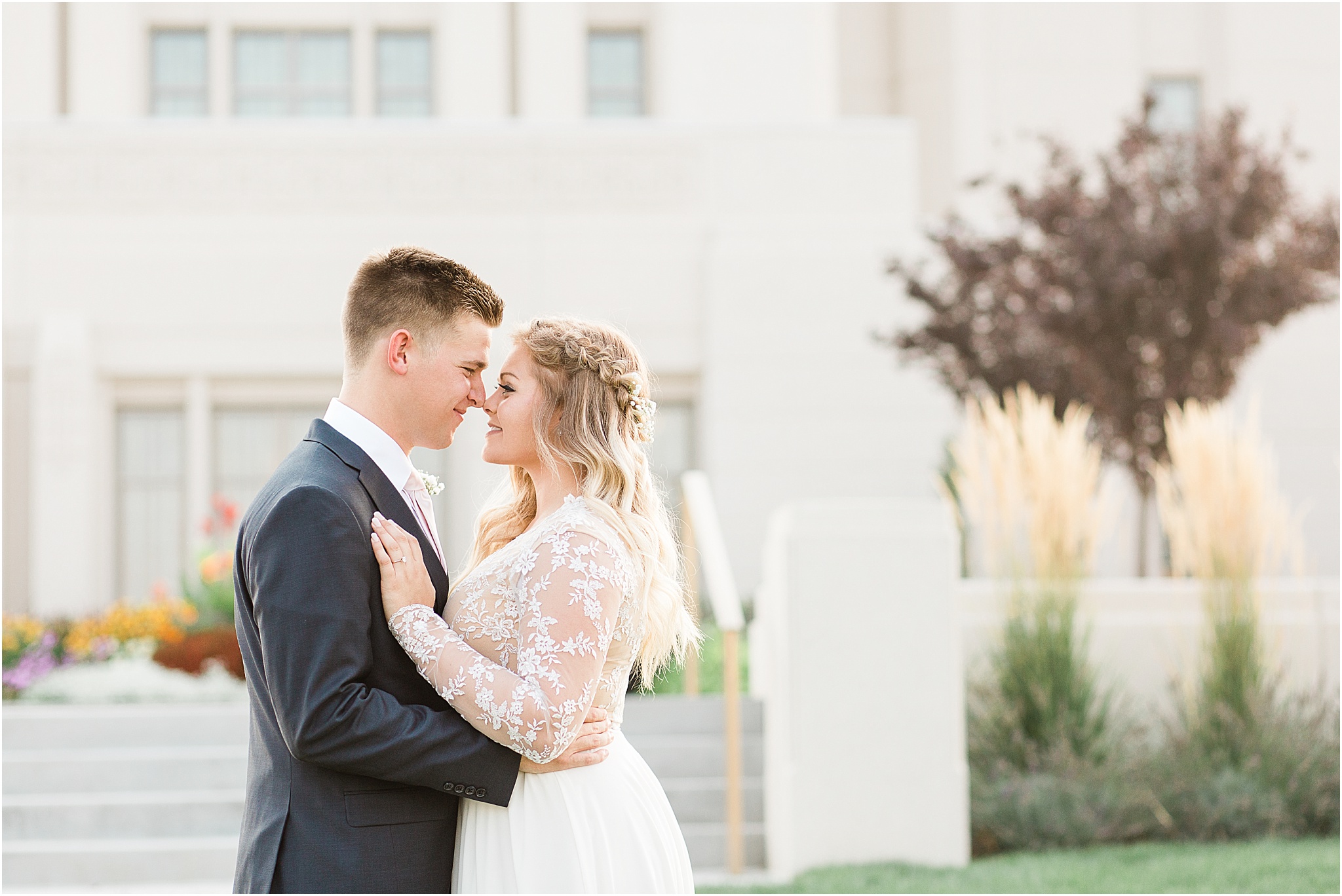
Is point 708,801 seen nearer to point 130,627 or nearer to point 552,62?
point 130,627

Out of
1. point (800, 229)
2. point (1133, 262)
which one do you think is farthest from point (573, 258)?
point (1133, 262)

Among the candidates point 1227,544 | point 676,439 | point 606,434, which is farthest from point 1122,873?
point 676,439

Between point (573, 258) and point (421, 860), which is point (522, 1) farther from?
point (421, 860)

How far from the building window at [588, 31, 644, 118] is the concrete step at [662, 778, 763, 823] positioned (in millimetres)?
9967

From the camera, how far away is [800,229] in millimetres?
13539

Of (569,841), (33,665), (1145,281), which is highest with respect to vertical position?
(1145,281)

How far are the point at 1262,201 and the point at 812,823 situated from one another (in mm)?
7784

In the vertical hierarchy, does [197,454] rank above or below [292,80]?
below

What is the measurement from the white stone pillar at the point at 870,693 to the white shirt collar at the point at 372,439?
3898mm

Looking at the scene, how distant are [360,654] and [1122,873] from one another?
4453 mm

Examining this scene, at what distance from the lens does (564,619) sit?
9.03 feet

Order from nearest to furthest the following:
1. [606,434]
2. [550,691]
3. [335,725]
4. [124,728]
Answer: [335,725]
[550,691]
[606,434]
[124,728]

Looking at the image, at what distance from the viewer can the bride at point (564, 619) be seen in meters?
2.71

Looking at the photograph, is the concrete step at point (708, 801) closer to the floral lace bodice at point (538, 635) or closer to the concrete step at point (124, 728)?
the concrete step at point (124, 728)
